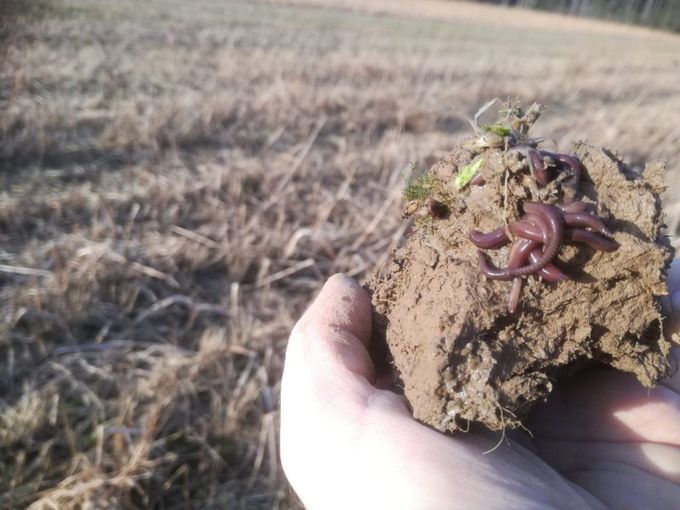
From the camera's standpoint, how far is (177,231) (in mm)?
6914

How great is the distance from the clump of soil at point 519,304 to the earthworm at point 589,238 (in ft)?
0.18

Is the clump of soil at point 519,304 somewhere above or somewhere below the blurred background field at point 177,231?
above

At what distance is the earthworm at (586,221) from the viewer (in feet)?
7.04

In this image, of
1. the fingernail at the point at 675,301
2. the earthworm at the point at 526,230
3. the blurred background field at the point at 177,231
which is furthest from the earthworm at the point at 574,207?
the fingernail at the point at 675,301

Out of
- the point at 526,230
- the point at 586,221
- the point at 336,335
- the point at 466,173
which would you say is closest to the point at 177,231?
the point at 336,335

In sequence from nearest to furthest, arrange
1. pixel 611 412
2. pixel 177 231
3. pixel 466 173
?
pixel 466 173 → pixel 611 412 → pixel 177 231

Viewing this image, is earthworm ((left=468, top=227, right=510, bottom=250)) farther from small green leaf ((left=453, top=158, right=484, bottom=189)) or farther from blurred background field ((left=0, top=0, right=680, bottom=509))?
blurred background field ((left=0, top=0, right=680, bottom=509))

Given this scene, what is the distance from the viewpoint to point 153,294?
235 inches

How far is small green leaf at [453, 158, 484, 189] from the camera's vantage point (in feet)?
7.86

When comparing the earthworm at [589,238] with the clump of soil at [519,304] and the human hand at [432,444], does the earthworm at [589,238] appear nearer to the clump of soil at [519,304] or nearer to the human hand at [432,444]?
the clump of soil at [519,304]

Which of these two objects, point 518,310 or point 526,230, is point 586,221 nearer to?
point 526,230

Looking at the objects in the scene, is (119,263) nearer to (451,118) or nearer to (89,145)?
(89,145)

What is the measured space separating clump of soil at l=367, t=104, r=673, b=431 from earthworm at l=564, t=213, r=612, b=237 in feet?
0.33

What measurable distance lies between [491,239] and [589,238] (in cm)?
38
